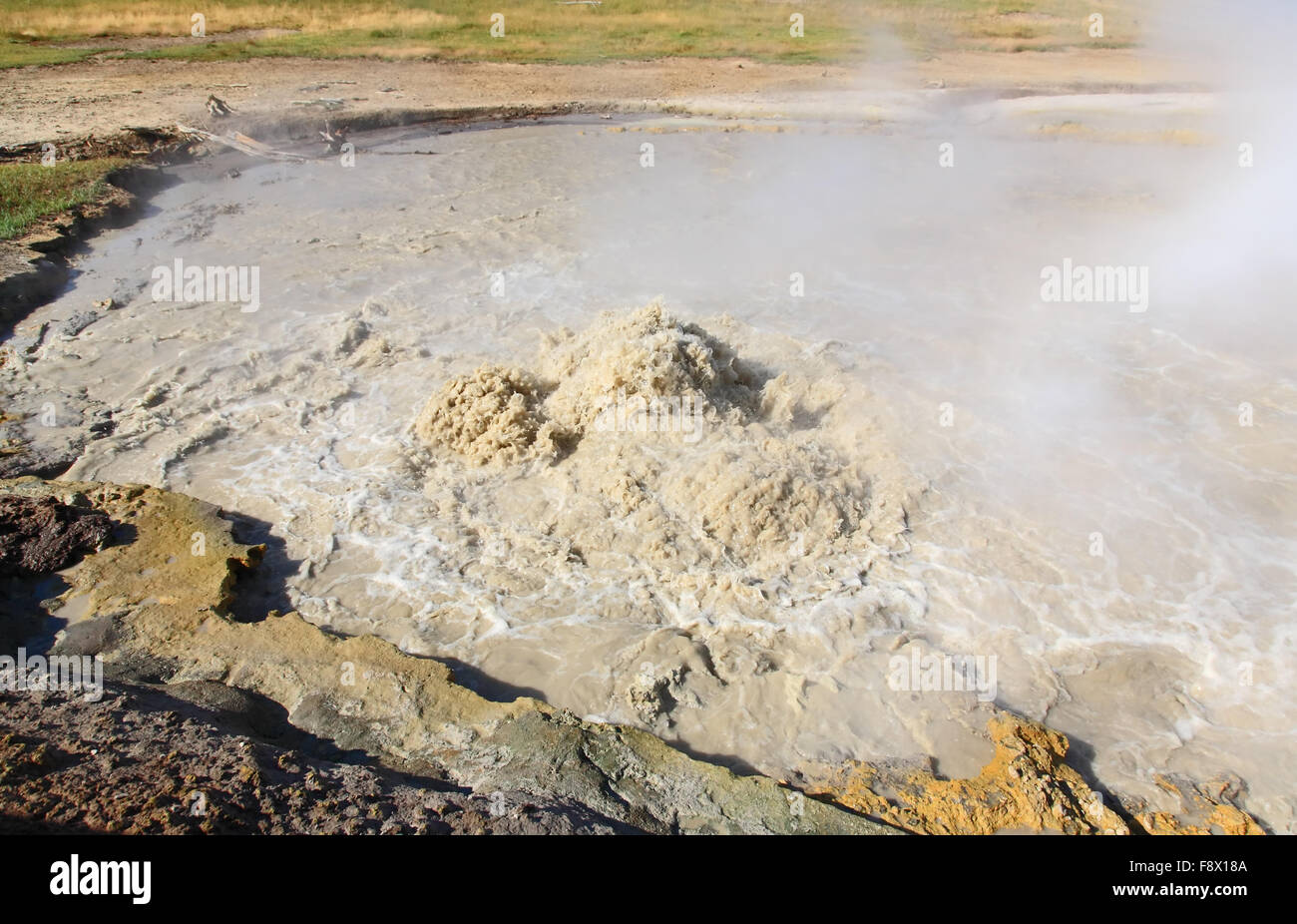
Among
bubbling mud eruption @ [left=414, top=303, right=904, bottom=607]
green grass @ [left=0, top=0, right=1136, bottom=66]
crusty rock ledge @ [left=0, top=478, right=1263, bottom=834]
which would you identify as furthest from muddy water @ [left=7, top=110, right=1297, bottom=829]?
green grass @ [left=0, top=0, right=1136, bottom=66]

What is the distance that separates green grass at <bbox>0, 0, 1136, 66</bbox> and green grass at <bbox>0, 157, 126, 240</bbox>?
304 inches

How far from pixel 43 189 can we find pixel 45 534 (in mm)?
7361

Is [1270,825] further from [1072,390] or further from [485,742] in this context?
[1072,390]

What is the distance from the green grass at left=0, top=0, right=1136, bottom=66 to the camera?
17891 mm

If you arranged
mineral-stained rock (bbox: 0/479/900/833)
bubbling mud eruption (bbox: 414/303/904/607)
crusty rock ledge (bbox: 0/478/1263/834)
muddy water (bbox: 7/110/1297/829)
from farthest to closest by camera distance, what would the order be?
1. bubbling mud eruption (bbox: 414/303/904/607)
2. muddy water (bbox: 7/110/1297/829)
3. mineral-stained rock (bbox: 0/479/900/833)
4. crusty rock ledge (bbox: 0/478/1263/834)

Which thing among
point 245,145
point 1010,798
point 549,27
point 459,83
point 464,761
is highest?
point 549,27

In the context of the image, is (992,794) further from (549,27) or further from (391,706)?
(549,27)

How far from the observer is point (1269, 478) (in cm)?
579

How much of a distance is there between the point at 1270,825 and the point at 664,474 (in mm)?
3591

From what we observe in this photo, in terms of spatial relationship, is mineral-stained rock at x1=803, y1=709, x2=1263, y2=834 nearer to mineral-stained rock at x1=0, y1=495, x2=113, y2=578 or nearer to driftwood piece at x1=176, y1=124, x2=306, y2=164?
mineral-stained rock at x1=0, y1=495, x2=113, y2=578

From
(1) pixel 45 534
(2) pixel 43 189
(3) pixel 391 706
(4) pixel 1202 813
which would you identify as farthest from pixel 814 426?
(2) pixel 43 189

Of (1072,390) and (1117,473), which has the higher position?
(1072,390)

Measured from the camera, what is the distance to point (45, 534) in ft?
15.1
